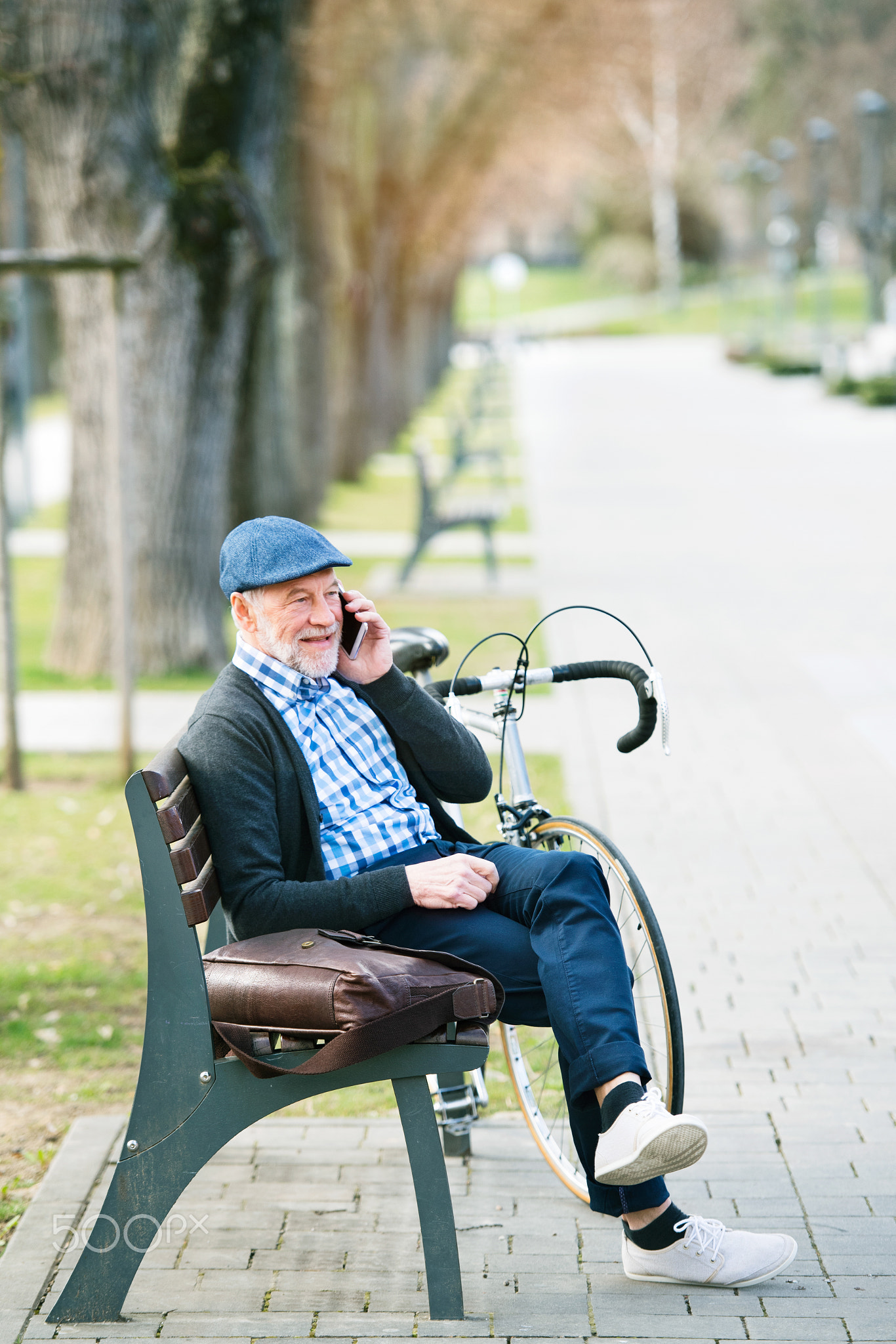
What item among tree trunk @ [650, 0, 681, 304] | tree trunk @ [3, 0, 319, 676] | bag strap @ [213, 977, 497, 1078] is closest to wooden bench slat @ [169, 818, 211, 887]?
bag strap @ [213, 977, 497, 1078]

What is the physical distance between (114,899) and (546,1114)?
8.93 ft

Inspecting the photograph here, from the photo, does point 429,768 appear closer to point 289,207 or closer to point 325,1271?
point 325,1271

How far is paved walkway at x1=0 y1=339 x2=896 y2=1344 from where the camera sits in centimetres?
326

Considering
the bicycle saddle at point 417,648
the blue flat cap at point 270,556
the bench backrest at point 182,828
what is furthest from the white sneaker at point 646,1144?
the bicycle saddle at point 417,648

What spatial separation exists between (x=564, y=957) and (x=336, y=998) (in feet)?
1.58

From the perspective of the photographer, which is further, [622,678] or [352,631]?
[352,631]

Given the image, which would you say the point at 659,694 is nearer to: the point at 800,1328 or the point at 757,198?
the point at 800,1328

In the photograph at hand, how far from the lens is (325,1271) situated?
3.40 m

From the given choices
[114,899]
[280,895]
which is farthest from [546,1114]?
[114,899]

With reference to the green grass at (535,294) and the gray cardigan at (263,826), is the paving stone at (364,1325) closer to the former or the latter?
the gray cardigan at (263,826)

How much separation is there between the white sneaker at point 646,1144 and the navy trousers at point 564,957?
0.09m

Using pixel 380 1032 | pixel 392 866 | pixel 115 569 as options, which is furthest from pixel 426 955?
pixel 115 569

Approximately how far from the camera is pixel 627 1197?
326 cm

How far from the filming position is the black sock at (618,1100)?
3.10 meters
